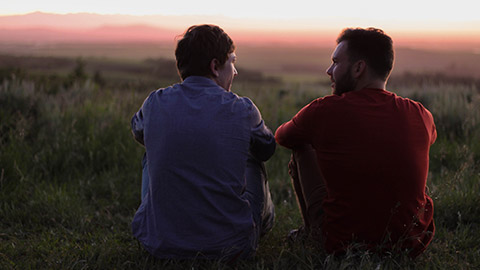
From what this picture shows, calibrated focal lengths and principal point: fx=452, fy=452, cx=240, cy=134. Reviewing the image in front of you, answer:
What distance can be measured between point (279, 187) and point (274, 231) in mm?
1139

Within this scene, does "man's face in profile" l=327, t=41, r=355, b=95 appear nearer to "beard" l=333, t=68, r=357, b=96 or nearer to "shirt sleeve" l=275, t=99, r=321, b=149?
"beard" l=333, t=68, r=357, b=96

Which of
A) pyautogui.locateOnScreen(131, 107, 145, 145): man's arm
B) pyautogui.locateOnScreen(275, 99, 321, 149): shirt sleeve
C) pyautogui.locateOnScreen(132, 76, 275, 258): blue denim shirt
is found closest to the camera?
pyautogui.locateOnScreen(132, 76, 275, 258): blue denim shirt

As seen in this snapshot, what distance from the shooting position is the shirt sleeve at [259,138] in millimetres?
2395

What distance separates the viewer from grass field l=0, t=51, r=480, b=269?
2713 mm

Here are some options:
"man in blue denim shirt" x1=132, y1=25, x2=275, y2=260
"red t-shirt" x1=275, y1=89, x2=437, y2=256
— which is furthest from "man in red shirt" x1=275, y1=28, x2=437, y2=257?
"man in blue denim shirt" x1=132, y1=25, x2=275, y2=260

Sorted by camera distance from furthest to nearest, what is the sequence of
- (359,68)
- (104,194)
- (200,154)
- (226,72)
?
(104,194) < (226,72) < (359,68) < (200,154)

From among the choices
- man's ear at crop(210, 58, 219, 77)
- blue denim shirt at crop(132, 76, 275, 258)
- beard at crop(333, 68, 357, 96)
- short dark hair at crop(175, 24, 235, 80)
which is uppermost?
short dark hair at crop(175, 24, 235, 80)

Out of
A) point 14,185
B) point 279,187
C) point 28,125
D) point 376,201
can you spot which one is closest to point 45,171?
point 14,185

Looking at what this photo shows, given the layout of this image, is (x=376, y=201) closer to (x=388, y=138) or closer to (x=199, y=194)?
(x=388, y=138)

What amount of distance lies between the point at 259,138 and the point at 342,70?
0.58 meters

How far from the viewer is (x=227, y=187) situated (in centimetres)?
233

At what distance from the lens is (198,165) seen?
2283mm

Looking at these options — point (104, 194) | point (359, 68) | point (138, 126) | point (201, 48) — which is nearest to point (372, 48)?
point (359, 68)

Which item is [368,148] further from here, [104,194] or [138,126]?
[104,194]
